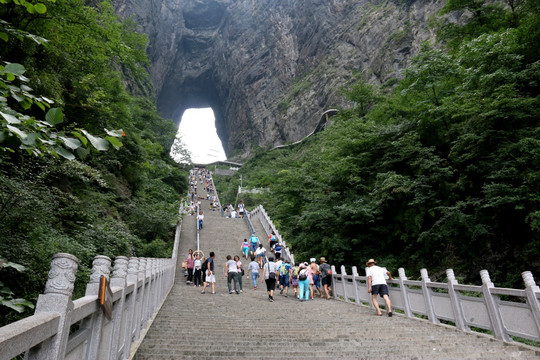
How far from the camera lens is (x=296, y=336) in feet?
18.4

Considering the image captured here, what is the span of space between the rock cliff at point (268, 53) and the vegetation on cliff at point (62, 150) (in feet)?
124

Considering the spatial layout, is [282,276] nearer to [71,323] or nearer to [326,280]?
[326,280]

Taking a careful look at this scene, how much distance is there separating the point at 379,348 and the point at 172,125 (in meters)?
41.8

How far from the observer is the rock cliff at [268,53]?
52.4m

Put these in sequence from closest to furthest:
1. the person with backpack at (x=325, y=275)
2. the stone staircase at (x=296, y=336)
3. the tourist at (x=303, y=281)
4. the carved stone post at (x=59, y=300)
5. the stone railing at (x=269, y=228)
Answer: the carved stone post at (x=59, y=300)
the stone staircase at (x=296, y=336)
the tourist at (x=303, y=281)
the person with backpack at (x=325, y=275)
the stone railing at (x=269, y=228)

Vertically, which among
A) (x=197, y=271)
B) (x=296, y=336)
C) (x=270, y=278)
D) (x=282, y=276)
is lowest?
(x=296, y=336)

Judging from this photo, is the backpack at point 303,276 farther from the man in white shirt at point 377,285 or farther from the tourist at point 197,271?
the tourist at point 197,271

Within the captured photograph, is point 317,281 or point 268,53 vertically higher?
point 268,53

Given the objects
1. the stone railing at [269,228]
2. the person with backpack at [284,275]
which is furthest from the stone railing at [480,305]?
the stone railing at [269,228]

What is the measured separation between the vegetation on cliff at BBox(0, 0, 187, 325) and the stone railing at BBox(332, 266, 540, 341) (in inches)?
250

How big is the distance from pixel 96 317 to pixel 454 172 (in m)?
13.6

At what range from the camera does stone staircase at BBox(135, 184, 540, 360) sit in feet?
15.3

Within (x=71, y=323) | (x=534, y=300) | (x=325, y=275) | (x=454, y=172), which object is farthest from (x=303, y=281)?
(x=71, y=323)

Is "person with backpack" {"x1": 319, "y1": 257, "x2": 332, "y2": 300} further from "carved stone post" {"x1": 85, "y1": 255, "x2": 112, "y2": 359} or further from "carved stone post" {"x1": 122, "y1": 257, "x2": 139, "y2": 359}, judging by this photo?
"carved stone post" {"x1": 85, "y1": 255, "x2": 112, "y2": 359}
